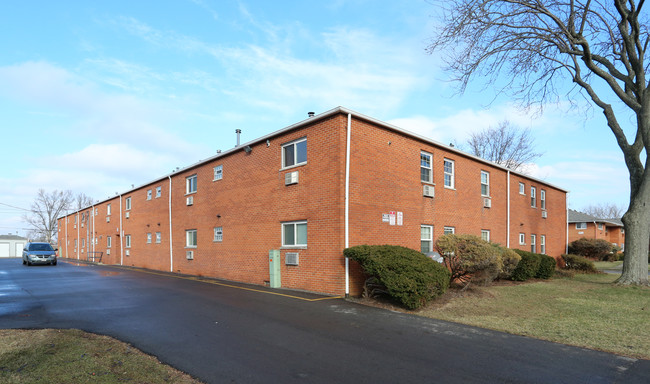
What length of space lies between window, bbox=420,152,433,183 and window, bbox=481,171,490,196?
521 cm

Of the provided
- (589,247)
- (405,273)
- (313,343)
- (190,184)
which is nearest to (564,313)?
(405,273)

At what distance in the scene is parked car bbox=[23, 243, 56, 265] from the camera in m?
29.3

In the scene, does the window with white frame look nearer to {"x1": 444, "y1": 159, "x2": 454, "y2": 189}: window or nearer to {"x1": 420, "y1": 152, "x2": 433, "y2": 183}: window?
{"x1": 444, "y1": 159, "x2": 454, "y2": 189}: window

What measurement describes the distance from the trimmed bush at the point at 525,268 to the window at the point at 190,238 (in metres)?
15.4

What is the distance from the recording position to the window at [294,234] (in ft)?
44.2

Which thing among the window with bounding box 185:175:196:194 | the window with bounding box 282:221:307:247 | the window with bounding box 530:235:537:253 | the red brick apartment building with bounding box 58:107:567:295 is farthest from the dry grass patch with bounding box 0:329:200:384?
the window with bounding box 530:235:537:253

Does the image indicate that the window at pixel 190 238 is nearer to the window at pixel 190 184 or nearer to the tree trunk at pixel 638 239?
the window at pixel 190 184

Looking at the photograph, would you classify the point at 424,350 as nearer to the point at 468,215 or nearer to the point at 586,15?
the point at 468,215

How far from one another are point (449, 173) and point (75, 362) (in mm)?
15106

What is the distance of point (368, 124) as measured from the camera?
13266mm

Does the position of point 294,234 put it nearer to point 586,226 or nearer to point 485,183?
point 485,183

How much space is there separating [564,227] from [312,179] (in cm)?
2395

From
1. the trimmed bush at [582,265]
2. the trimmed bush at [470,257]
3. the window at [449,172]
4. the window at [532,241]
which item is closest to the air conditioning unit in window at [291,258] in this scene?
the trimmed bush at [470,257]

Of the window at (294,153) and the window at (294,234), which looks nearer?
the window at (294,234)
